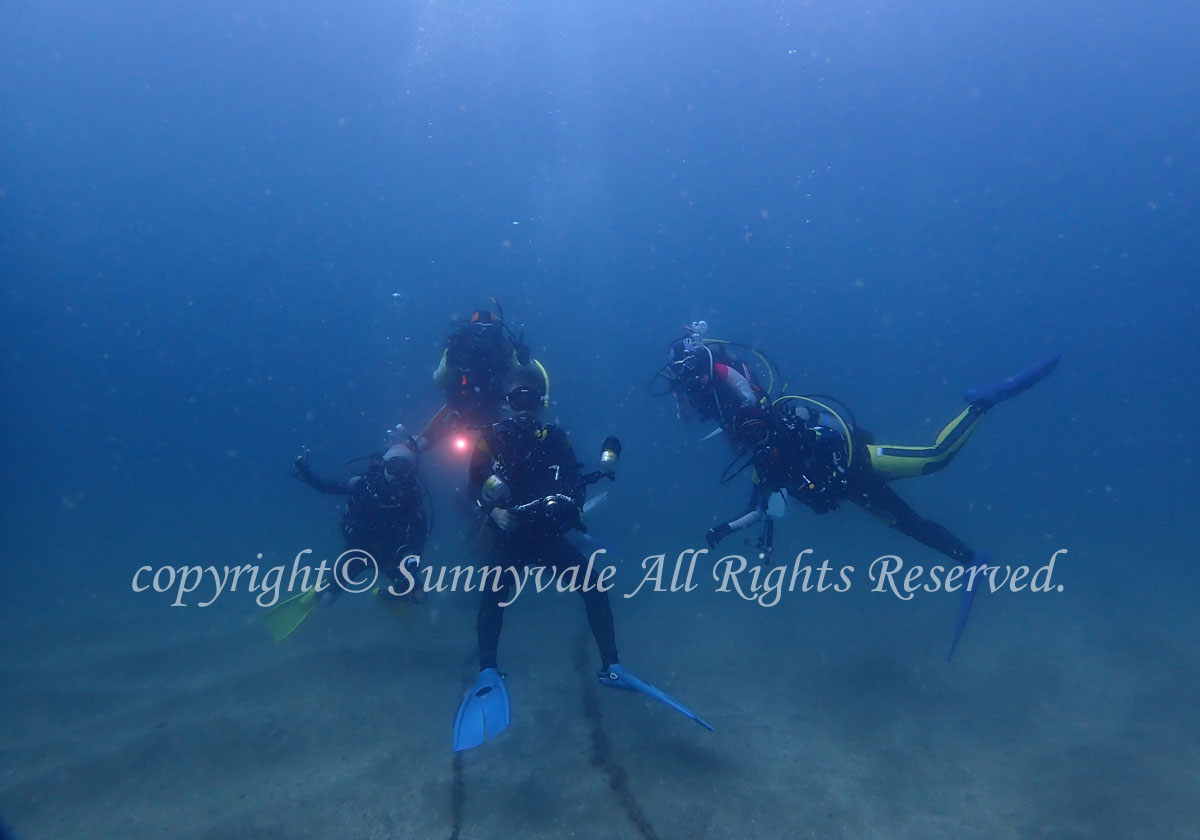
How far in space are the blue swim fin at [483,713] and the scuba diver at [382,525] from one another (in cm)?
160

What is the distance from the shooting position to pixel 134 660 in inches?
376

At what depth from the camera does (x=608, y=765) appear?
5.86 metres

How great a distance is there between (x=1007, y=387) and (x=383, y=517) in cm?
876

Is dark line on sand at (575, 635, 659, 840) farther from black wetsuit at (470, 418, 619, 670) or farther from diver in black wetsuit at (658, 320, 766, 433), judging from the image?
diver in black wetsuit at (658, 320, 766, 433)

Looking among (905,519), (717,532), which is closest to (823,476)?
(717,532)

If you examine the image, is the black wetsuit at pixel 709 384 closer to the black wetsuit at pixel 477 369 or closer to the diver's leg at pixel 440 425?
the black wetsuit at pixel 477 369

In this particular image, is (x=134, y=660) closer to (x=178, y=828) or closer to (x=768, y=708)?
(x=178, y=828)

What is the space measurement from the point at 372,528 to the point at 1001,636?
10.5 m

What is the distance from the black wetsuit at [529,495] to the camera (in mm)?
5578

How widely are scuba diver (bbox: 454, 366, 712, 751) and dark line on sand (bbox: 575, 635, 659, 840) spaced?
36.4 inches

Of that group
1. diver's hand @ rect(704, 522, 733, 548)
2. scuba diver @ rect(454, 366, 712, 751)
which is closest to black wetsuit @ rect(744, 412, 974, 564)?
diver's hand @ rect(704, 522, 733, 548)

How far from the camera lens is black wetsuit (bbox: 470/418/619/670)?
18.3 feet

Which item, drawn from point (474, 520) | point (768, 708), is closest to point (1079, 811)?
point (768, 708)

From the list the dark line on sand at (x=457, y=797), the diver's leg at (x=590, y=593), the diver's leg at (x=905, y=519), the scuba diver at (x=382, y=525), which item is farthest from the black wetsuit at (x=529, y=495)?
the diver's leg at (x=905, y=519)
